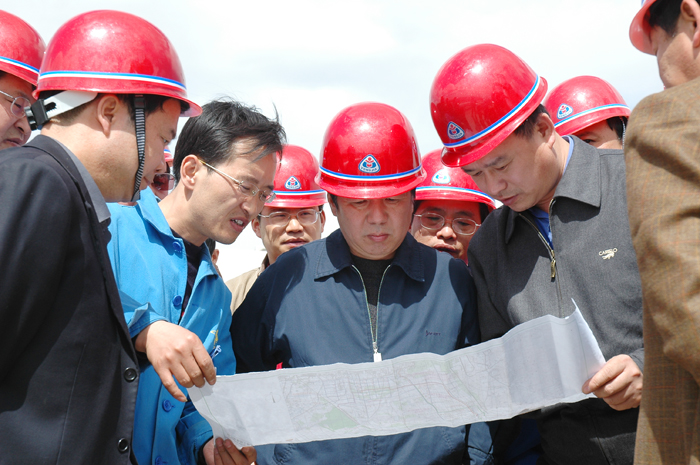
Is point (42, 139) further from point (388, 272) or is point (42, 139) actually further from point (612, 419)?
point (612, 419)

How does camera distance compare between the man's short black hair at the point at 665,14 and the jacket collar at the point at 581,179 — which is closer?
the man's short black hair at the point at 665,14

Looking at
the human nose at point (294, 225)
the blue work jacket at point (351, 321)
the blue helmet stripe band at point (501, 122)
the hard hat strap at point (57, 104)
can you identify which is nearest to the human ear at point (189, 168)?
the blue work jacket at point (351, 321)

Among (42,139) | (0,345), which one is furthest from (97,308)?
(42,139)

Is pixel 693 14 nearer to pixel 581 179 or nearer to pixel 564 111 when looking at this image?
pixel 581 179

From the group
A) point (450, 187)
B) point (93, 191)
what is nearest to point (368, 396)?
point (93, 191)

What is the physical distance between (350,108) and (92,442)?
2.44 metres

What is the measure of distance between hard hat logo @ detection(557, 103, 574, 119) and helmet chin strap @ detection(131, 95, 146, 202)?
4243 mm

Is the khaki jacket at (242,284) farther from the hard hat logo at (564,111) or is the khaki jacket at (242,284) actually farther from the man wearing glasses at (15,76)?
the hard hat logo at (564,111)

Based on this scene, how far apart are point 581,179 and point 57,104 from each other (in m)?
2.42

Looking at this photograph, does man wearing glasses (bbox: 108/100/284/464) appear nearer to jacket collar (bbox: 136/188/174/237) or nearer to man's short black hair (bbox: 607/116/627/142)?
jacket collar (bbox: 136/188/174/237)

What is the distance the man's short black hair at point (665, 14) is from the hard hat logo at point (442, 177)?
2900 millimetres

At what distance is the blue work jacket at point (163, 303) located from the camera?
9.54ft

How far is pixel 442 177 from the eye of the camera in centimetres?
492

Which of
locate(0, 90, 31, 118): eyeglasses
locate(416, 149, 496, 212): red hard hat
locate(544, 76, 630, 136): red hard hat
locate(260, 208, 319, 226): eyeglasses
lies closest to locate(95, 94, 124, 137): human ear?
locate(0, 90, 31, 118): eyeglasses
